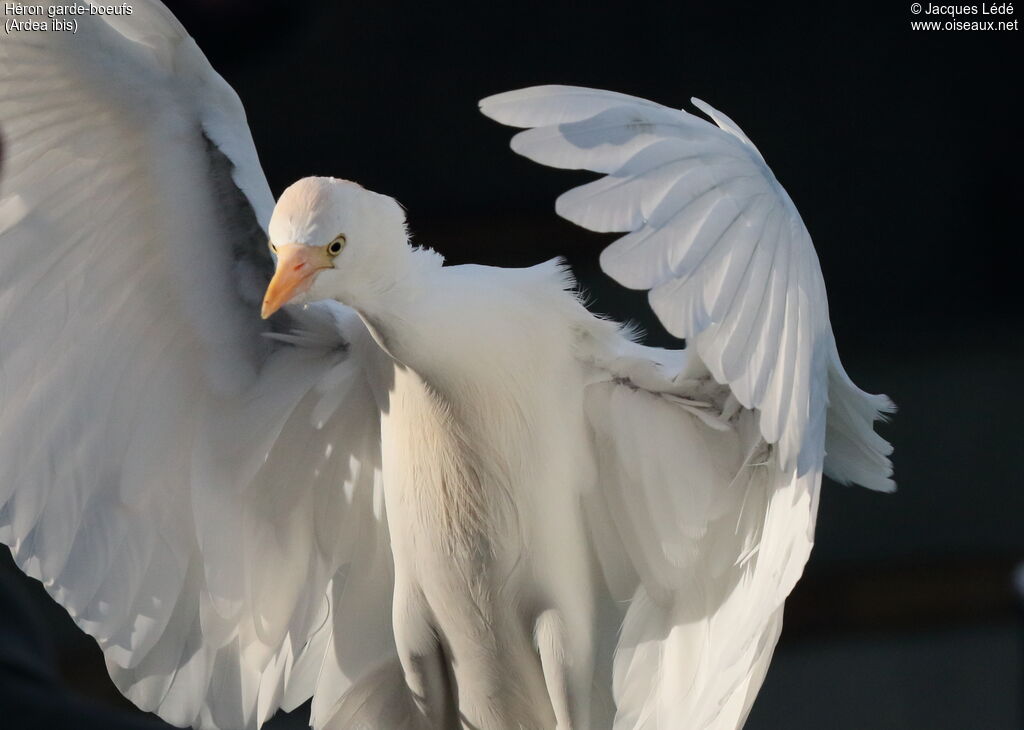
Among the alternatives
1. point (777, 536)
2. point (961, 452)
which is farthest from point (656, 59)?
point (777, 536)

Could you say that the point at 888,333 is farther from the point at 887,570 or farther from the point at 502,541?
the point at 502,541

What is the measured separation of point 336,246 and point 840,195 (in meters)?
1.15

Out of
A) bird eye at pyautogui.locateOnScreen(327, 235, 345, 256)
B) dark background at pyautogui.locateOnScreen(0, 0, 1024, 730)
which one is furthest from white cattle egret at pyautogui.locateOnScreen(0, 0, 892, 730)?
dark background at pyautogui.locateOnScreen(0, 0, 1024, 730)

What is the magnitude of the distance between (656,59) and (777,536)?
1.03 metres

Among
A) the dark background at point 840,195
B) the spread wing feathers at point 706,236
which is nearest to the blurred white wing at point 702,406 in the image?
the spread wing feathers at point 706,236

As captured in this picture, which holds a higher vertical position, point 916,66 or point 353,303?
point 353,303

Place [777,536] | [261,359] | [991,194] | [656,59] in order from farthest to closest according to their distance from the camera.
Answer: [991,194] → [656,59] → [261,359] → [777,536]

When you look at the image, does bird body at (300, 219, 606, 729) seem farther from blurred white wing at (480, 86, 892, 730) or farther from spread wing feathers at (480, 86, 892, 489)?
spread wing feathers at (480, 86, 892, 489)

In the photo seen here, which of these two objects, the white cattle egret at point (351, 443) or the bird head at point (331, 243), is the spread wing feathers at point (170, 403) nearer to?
the white cattle egret at point (351, 443)

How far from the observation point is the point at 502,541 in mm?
716

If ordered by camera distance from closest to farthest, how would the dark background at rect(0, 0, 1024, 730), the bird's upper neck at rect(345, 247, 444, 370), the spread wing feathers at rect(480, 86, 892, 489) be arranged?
the spread wing feathers at rect(480, 86, 892, 489) → the bird's upper neck at rect(345, 247, 444, 370) → the dark background at rect(0, 0, 1024, 730)

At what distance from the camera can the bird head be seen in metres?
0.59

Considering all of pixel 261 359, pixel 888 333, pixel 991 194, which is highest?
pixel 261 359

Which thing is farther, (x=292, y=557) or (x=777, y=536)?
(x=292, y=557)
